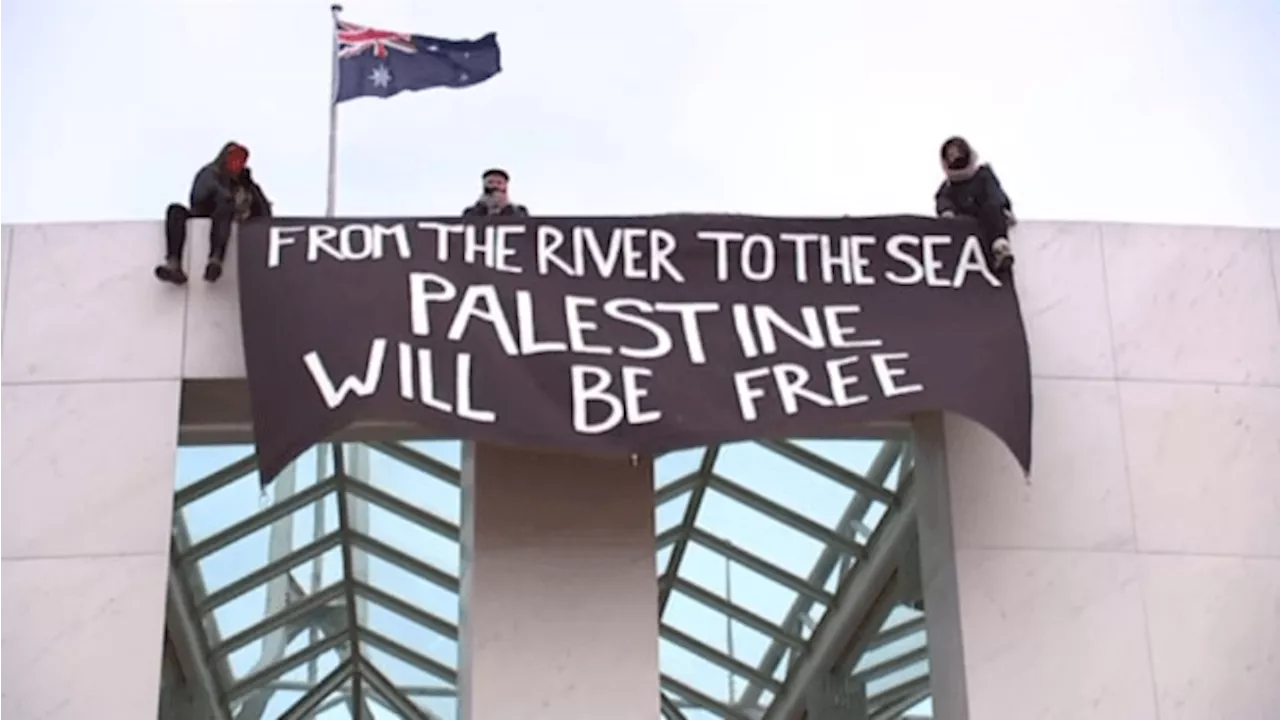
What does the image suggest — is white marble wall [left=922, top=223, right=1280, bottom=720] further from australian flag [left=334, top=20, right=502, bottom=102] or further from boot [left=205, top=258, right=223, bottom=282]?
australian flag [left=334, top=20, right=502, bottom=102]

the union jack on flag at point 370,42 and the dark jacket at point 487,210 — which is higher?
the union jack on flag at point 370,42

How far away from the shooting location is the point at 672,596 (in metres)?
16.5

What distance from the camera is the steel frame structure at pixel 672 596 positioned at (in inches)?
564

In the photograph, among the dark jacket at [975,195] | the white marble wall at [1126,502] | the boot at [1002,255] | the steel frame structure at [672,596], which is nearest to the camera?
the white marble wall at [1126,502]

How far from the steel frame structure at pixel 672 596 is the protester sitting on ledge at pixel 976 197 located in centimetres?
269

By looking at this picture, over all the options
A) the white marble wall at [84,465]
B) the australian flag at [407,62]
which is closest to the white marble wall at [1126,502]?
the australian flag at [407,62]

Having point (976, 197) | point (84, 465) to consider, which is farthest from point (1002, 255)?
point (84, 465)

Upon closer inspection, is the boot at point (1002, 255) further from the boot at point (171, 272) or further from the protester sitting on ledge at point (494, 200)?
the boot at point (171, 272)

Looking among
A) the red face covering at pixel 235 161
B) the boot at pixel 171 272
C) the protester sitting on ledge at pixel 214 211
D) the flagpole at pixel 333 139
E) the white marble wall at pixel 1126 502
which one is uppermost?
the flagpole at pixel 333 139

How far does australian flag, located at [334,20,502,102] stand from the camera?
1333 centimetres

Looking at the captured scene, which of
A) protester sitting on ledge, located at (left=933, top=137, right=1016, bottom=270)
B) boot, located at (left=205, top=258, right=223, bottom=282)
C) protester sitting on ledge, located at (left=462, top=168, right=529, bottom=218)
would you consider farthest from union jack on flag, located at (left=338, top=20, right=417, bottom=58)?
protester sitting on ledge, located at (left=933, top=137, right=1016, bottom=270)

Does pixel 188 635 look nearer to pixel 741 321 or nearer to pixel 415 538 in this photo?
pixel 415 538

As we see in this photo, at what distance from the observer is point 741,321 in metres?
10.5

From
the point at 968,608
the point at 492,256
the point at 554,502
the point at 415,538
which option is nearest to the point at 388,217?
the point at 492,256
